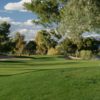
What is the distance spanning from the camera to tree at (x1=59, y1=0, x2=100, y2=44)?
59.0 ft

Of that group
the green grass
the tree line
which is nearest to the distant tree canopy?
the tree line

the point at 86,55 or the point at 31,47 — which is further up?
the point at 31,47

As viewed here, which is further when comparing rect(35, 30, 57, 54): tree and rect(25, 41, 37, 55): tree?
rect(25, 41, 37, 55): tree

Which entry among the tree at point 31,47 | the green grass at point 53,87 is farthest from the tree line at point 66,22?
the tree at point 31,47

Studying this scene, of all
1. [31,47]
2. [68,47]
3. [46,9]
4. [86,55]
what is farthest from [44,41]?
[46,9]

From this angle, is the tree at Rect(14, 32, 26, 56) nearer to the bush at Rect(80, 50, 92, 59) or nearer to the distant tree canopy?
the bush at Rect(80, 50, 92, 59)

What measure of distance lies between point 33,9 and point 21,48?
58298 millimetres

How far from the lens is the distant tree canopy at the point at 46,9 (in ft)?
109

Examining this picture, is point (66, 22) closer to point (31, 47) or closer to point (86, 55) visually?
point (86, 55)

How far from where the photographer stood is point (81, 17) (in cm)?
1869

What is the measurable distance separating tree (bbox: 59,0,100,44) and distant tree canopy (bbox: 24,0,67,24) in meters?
12.7

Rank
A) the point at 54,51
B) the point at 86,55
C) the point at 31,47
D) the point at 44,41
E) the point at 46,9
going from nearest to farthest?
the point at 46,9 → the point at 86,55 → the point at 54,51 → the point at 44,41 → the point at 31,47

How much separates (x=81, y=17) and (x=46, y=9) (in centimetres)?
1647

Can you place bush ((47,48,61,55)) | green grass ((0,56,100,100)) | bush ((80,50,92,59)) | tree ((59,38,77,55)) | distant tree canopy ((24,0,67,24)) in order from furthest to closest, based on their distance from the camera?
bush ((47,48,61,55)) < tree ((59,38,77,55)) < bush ((80,50,92,59)) < distant tree canopy ((24,0,67,24)) < green grass ((0,56,100,100))
